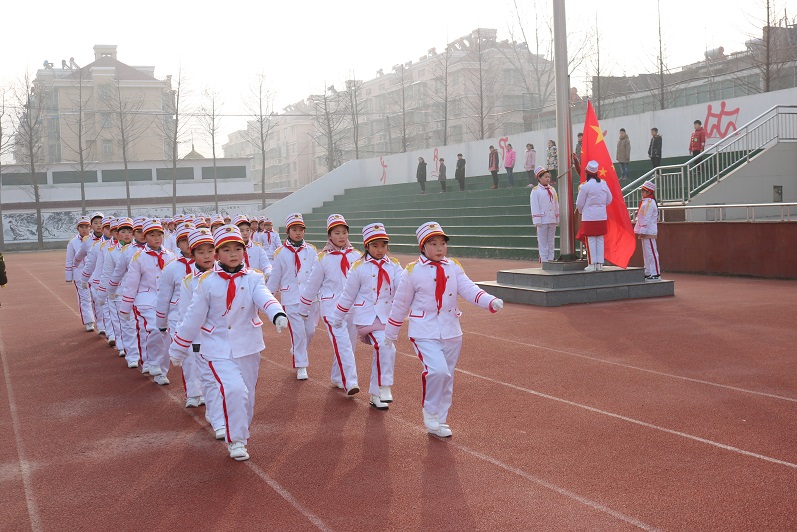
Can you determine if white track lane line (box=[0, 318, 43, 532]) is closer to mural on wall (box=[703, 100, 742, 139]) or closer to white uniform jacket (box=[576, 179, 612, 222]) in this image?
white uniform jacket (box=[576, 179, 612, 222])

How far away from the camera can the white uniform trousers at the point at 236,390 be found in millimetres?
6145

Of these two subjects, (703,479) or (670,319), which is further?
(670,319)

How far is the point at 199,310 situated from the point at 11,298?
17.2 meters

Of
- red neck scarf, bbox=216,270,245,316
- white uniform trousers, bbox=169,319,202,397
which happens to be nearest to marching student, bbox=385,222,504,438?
red neck scarf, bbox=216,270,245,316

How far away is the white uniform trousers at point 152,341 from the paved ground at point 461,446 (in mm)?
282

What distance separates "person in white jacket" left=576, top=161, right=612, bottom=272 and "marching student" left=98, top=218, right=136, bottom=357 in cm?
839

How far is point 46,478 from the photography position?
5938 millimetres

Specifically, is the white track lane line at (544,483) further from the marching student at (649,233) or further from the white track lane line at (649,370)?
the marching student at (649,233)

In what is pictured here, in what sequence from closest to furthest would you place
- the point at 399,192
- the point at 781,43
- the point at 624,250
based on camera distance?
the point at 624,250, the point at 781,43, the point at 399,192

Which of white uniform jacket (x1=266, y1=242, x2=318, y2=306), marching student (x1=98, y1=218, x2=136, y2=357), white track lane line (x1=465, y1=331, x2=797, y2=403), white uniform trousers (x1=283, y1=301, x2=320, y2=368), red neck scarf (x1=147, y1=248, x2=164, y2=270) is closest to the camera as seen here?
white track lane line (x1=465, y1=331, x2=797, y2=403)

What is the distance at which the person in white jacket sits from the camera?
15.5 meters

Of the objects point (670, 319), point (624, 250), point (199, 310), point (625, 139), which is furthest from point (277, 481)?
point (625, 139)

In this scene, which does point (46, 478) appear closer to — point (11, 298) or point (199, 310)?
point (199, 310)

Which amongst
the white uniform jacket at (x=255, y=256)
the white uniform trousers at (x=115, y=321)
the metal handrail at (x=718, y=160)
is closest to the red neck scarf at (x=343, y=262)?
the white uniform trousers at (x=115, y=321)
